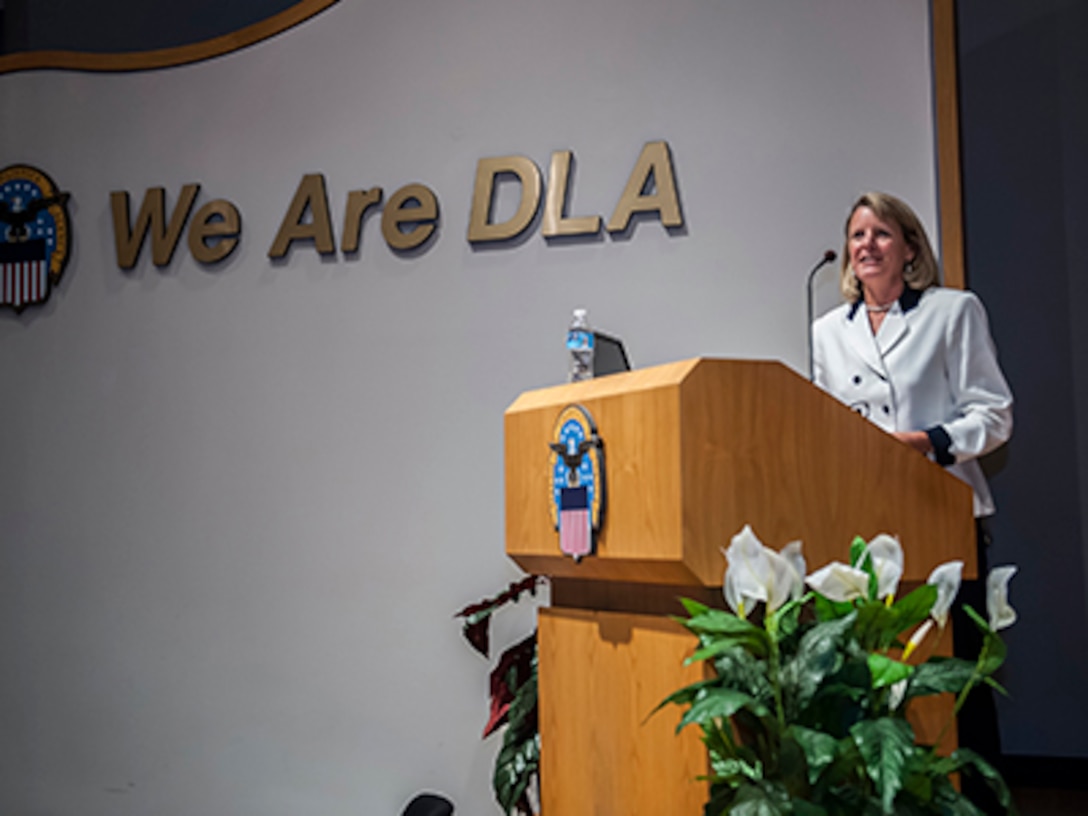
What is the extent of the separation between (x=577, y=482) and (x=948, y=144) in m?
1.83

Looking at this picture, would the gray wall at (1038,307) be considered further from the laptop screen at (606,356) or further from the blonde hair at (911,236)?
the laptop screen at (606,356)

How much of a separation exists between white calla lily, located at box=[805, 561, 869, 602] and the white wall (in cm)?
180

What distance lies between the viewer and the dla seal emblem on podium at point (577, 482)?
6.37 ft

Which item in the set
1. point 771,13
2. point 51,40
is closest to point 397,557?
point 771,13

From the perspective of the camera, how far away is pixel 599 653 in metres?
1.98

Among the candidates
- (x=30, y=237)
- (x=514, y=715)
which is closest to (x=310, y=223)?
(x=30, y=237)

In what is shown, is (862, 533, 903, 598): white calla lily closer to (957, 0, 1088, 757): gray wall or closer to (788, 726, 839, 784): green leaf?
(788, 726, 839, 784): green leaf

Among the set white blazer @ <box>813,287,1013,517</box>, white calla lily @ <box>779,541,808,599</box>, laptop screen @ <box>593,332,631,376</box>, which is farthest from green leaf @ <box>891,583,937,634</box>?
laptop screen @ <box>593,332,631,376</box>

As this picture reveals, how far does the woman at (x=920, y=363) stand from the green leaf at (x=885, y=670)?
829mm

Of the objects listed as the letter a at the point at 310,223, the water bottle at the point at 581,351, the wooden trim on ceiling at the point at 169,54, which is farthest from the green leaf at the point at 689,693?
the wooden trim on ceiling at the point at 169,54

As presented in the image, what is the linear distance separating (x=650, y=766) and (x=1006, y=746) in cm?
194

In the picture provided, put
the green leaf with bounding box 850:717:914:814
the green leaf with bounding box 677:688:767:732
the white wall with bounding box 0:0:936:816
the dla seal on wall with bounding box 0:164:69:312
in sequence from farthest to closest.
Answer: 1. the dla seal on wall with bounding box 0:164:69:312
2. the white wall with bounding box 0:0:936:816
3. the green leaf with bounding box 677:688:767:732
4. the green leaf with bounding box 850:717:914:814

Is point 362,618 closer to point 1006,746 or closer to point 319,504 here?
point 319,504

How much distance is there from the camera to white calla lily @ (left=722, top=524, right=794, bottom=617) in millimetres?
1587
